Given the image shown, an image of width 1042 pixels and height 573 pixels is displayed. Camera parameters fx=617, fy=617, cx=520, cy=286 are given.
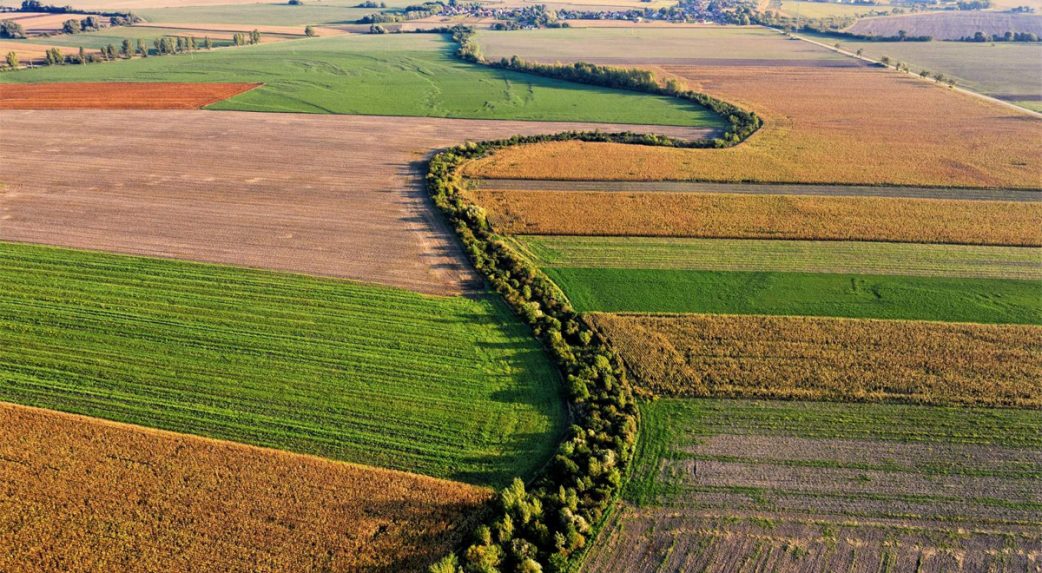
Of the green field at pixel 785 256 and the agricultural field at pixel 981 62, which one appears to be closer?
the green field at pixel 785 256

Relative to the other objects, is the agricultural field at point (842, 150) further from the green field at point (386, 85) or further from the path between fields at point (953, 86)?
the green field at point (386, 85)

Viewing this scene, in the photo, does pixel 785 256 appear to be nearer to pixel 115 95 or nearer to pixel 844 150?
pixel 844 150

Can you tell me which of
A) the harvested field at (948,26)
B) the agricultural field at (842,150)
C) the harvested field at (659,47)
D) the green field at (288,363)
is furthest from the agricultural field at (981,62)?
the green field at (288,363)

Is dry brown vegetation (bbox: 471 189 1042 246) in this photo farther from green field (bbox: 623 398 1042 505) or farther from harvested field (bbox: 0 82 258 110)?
harvested field (bbox: 0 82 258 110)

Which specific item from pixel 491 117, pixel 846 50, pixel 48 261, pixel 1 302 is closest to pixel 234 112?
pixel 491 117

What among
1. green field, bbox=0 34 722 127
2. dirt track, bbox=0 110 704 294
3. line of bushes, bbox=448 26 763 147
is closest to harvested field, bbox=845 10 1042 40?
line of bushes, bbox=448 26 763 147

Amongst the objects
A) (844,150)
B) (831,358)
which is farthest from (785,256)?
(844,150)
